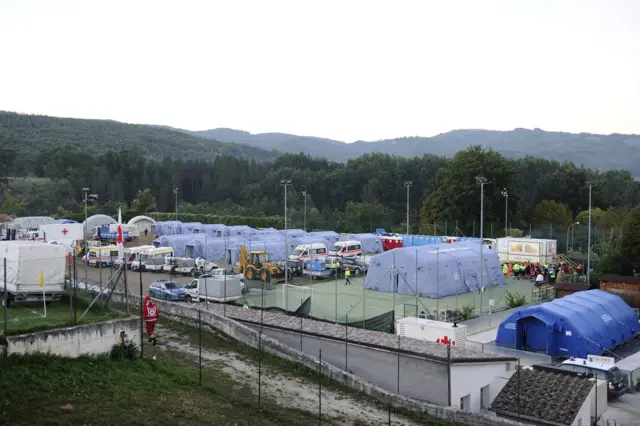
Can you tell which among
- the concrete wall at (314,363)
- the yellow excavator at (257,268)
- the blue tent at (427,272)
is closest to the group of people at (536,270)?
the blue tent at (427,272)

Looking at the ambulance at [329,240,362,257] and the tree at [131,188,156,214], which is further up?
the tree at [131,188,156,214]

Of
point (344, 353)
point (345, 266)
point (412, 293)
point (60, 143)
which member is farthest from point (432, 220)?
point (60, 143)

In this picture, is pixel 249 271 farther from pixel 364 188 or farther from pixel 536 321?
pixel 364 188

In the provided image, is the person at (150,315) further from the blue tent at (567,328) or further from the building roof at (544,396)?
the blue tent at (567,328)

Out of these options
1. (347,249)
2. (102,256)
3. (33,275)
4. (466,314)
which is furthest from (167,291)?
(347,249)

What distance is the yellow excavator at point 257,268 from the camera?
32.9 metres

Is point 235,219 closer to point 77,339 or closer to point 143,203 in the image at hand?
point 143,203

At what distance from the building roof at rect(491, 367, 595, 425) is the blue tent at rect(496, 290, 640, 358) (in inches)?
210

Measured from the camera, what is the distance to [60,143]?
6471 inches

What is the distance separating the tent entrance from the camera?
821 inches

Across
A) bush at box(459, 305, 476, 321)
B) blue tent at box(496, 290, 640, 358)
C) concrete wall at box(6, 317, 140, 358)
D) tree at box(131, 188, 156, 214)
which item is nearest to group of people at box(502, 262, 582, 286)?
A: bush at box(459, 305, 476, 321)

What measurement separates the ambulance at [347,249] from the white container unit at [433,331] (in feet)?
75.9

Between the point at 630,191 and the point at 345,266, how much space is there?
241ft

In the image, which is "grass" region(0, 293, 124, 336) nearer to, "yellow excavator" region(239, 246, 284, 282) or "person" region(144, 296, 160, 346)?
"person" region(144, 296, 160, 346)
